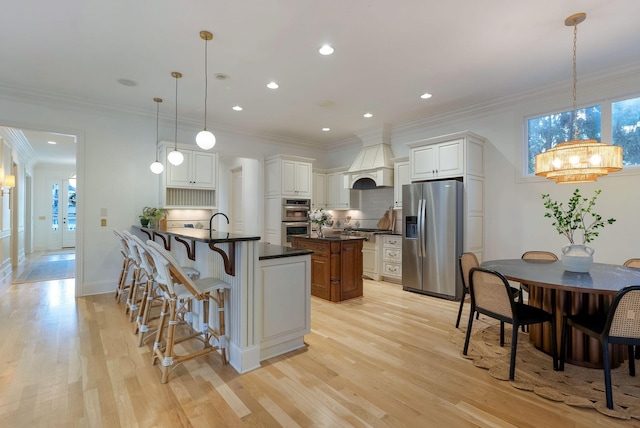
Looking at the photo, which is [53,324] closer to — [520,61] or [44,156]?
[520,61]

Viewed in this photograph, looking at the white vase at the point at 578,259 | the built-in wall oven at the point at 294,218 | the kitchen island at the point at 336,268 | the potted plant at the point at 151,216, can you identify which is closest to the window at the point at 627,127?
the white vase at the point at 578,259

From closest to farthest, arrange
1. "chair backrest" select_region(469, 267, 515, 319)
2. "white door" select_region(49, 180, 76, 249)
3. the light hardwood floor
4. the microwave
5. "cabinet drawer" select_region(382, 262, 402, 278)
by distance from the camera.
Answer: the light hardwood floor, "chair backrest" select_region(469, 267, 515, 319), "cabinet drawer" select_region(382, 262, 402, 278), the microwave, "white door" select_region(49, 180, 76, 249)

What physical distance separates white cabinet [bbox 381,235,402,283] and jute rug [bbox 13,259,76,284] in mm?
5830

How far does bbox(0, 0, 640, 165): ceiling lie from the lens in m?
2.66

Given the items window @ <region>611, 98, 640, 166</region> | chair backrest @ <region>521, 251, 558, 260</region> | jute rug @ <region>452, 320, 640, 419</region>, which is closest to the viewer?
jute rug @ <region>452, 320, 640, 419</region>

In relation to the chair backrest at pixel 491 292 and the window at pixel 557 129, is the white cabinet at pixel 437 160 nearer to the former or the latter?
the window at pixel 557 129

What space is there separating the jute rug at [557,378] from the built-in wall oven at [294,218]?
13.3 feet

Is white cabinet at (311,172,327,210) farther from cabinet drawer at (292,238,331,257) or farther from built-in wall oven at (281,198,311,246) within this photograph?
cabinet drawer at (292,238,331,257)

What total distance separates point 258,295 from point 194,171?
11.7ft

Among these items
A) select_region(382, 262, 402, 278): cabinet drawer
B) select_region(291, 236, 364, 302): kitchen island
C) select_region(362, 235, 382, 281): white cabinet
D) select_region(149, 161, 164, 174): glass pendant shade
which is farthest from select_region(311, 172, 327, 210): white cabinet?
select_region(149, 161, 164, 174): glass pendant shade

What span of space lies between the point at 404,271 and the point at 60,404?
14.4 feet

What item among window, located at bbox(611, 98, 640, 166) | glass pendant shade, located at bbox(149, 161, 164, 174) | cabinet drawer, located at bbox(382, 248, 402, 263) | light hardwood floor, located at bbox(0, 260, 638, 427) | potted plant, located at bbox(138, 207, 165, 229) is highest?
window, located at bbox(611, 98, 640, 166)

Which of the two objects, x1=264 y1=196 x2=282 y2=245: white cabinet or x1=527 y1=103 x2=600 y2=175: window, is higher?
x1=527 y1=103 x2=600 y2=175: window

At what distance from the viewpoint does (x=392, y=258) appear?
5.70 meters
